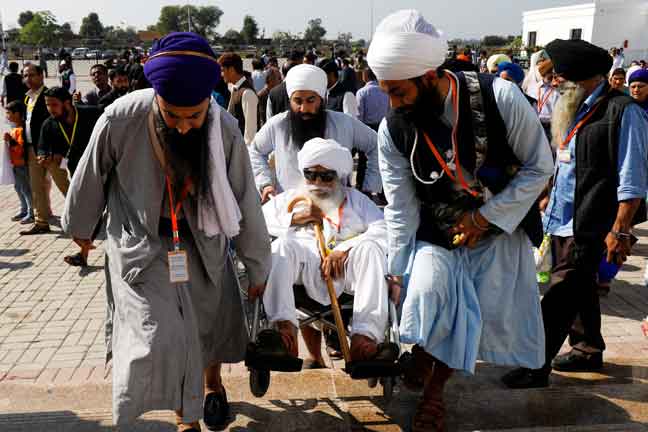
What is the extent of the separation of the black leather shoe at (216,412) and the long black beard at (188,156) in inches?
44.6

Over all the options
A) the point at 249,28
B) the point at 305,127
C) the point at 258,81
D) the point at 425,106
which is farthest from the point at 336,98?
the point at 249,28

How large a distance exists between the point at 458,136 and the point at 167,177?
4.55 ft

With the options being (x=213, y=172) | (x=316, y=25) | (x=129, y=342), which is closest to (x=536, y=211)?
(x=213, y=172)

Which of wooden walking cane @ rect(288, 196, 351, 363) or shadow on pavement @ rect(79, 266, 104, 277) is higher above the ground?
wooden walking cane @ rect(288, 196, 351, 363)

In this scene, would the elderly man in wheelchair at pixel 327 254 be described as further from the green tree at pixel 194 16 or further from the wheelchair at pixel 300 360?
the green tree at pixel 194 16

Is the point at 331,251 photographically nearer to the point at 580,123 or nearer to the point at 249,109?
the point at 580,123

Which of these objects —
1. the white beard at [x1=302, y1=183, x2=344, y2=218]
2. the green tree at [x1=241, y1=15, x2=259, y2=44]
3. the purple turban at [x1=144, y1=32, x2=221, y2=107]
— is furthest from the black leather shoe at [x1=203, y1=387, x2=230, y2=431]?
the green tree at [x1=241, y1=15, x2=259, y2=44]

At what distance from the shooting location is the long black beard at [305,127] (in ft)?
14.9

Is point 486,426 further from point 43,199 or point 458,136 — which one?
point 43,199

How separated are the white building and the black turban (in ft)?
217

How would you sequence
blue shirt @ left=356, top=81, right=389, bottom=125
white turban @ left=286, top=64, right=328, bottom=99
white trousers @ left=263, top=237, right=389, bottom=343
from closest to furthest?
white trousers @ left=263, top=237, right=389, bottom=343
white turban @ left=286, top=64, right=328, bottom=99
blue shirt @ left=356, top=81, right=389, bottom=125

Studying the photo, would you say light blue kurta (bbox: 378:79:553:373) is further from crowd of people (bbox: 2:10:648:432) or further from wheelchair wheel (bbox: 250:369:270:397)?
wheelchair wheel (bbox: 250:369:270:397)

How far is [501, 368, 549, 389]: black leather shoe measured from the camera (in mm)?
3570

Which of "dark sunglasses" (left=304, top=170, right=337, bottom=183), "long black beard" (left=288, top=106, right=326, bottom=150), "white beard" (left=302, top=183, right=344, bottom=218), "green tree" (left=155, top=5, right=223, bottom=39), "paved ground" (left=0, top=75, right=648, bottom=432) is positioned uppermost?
"green tree" (left=155, top=5, right=223, bottom=39)
